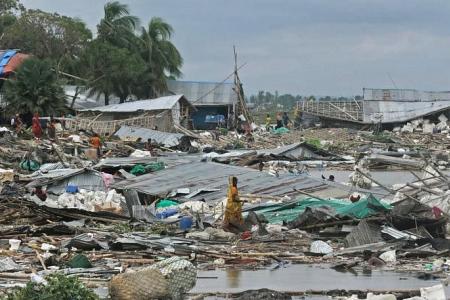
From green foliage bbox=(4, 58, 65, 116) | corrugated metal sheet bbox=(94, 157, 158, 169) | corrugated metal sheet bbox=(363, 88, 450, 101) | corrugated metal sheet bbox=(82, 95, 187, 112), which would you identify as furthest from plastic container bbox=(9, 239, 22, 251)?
corrugated metal sheet bbox=(363, 88, 450, 101)

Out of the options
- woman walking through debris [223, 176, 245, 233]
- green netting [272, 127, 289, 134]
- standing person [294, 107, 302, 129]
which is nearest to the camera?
woman walking through debris [223, 176, 245, 233]

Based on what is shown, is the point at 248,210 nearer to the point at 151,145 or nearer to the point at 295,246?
the point at 295,246

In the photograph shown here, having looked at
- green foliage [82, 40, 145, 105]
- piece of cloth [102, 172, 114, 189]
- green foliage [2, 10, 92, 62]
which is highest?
green foliage [2, 10, 92, 62]

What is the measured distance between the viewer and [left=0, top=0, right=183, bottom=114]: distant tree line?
2052 inches

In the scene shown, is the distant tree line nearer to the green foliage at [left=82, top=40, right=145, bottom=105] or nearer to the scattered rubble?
the green foliage at [left=82, top=40, right=145, bottom=105]

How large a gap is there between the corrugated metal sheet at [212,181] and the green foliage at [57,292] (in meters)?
11.6

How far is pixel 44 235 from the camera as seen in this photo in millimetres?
14609

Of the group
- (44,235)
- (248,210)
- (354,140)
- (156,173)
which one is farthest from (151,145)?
(44,235)

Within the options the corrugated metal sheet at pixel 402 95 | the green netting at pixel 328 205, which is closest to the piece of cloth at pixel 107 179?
the green netting at pixel 328 205

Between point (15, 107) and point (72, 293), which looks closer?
point (72, 293)

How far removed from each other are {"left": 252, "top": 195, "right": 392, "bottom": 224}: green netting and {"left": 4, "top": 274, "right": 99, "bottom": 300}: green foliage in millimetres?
7446

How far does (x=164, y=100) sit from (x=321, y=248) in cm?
3346

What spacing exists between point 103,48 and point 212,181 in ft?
103

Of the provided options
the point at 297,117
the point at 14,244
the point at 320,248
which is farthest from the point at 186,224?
the point at 297,117
